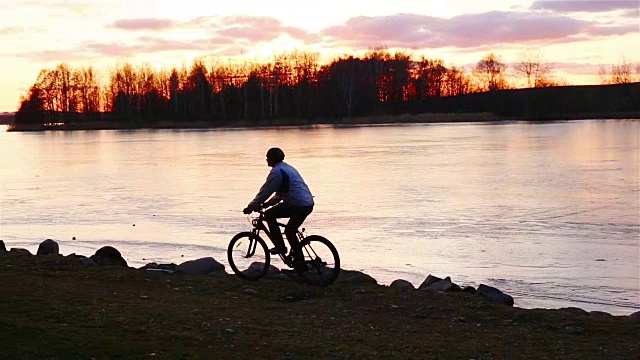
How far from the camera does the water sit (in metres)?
11.5

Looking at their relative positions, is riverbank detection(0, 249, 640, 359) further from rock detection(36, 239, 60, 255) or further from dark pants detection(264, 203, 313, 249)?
rock detection(36, 239, 60, 255)

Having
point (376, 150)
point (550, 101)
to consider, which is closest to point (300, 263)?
point (376, 150)

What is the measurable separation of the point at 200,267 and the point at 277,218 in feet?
5.85

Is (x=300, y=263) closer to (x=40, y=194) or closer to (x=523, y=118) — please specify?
(x=40, y=194)

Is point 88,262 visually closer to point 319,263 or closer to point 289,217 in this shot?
point 289,217

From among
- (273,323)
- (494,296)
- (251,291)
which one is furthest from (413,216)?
(273,323)

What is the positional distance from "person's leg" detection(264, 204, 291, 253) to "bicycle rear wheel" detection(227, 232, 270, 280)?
0.28 metres

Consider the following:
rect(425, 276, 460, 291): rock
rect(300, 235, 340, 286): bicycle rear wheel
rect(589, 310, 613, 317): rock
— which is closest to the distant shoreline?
rect(425, 276, 460, 291): rock

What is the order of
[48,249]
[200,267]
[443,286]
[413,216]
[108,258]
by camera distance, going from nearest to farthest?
1. [443,286]
2. [200,267]
3. [108,258]
4. [48,249]
5. [413,216]

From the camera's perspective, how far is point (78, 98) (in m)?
124

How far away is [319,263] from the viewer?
9.30m

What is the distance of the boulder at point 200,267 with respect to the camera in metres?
A: 10.5

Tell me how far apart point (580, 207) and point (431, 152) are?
20.9 metres

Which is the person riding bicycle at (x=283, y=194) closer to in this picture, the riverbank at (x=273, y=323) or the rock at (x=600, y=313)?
the riverbank at (x=273, y=323)
